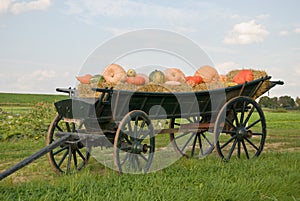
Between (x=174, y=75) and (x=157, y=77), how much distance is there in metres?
0.47

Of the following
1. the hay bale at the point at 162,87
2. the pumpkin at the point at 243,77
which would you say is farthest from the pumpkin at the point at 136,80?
the pumpkin at the point at 243,77

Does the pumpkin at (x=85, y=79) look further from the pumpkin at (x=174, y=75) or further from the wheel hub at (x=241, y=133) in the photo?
the wheel hub at (x=241, y=133)

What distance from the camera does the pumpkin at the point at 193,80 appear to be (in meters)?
6.45

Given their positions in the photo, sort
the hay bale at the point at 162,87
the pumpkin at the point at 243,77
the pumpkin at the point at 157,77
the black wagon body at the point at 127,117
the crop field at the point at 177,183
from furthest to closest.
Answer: the pumpkin at the point at 243,77, the pumpkin at the point at 157,77, the hay bale at the point at 162,87, the black wagon body at the point at 127,117, the crop field at the point at 177,183

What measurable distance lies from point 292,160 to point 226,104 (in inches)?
61.0

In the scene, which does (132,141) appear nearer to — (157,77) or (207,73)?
(157,77)

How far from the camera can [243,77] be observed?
711cm

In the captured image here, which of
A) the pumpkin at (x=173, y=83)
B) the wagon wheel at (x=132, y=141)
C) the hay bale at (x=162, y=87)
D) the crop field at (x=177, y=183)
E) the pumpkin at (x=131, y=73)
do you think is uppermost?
the pumpkin at (x=131, y=73)

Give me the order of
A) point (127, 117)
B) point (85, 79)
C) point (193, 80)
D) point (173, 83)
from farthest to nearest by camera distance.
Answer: point (193, 80)
point (173, 83)
point (85, 79)
point (127, 117)

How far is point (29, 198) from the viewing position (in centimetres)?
389

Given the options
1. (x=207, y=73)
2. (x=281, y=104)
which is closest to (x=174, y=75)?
(x=207, y=73)

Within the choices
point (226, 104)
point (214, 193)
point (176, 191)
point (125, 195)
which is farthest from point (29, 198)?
point (226, 104)

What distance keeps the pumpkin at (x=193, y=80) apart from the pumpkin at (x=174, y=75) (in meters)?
0.14

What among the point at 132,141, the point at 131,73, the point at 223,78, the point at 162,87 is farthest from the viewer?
the point at 223,78
